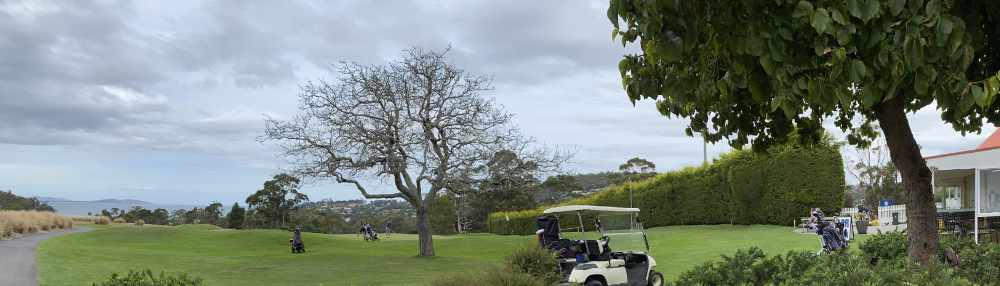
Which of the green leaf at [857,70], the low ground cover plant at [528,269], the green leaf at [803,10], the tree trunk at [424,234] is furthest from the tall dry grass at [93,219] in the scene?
the green leaf at [857,70]

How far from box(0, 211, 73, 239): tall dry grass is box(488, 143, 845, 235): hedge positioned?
25606 mm

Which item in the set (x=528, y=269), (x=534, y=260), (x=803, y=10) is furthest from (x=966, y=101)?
(x=534, y=260)

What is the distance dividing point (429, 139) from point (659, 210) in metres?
14.2

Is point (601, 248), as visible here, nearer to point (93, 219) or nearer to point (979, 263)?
point (979, 263)

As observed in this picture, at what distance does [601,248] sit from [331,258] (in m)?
12.5

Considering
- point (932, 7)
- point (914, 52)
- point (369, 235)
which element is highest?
point (932, 7)

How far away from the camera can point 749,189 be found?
90.0ft

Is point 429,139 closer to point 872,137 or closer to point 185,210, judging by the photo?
point 872,137

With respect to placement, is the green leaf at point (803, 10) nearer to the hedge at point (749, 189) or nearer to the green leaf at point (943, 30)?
the green leaf at point (943, 30)

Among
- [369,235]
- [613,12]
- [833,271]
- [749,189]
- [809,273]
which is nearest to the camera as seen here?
[613,12]

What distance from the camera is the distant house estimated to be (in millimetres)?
15812

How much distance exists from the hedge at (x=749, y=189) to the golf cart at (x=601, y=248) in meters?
14.4

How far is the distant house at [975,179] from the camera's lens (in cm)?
1581

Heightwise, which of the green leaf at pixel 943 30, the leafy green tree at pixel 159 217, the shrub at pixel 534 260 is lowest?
the leafy green tree at pixel 159 217
